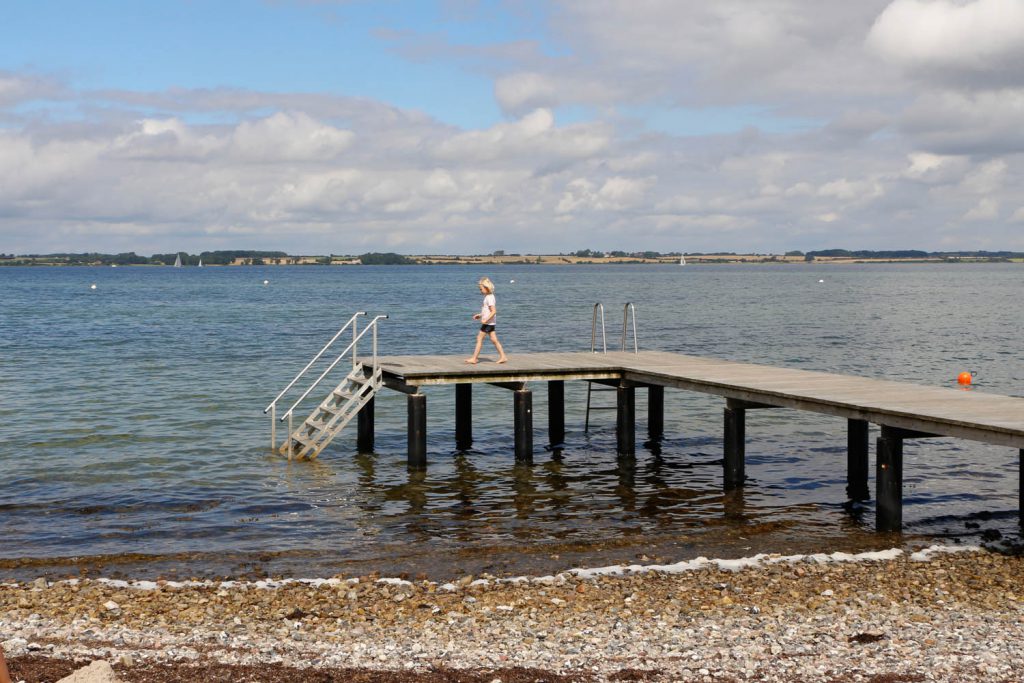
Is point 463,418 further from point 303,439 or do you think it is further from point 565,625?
point 565,625

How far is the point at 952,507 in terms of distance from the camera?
16469 millimetres

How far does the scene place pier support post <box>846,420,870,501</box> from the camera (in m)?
17.5

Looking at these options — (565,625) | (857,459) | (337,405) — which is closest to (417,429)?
(337,405)

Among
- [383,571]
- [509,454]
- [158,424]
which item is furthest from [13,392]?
[383,571]

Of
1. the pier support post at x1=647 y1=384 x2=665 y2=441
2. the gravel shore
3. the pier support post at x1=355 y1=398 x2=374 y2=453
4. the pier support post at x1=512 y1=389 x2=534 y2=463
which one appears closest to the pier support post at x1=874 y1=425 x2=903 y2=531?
the gravel shore

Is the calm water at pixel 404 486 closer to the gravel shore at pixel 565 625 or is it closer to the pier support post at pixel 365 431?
the pier support post at pixel 365 431

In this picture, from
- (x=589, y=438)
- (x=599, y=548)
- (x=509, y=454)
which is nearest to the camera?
(x=599, y=548)

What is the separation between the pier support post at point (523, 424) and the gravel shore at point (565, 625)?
7.05m

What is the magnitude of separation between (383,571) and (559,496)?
518 cm

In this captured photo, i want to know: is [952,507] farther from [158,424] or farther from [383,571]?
[158,424]

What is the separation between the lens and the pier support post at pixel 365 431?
21.4 meters

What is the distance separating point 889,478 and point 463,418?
9.77 metres

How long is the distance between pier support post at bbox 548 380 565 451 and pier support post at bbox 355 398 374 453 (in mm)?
3649

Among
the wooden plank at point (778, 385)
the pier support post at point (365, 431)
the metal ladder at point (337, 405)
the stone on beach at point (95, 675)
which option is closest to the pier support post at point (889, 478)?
the wooden plank at point (778, 385)
